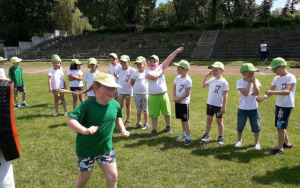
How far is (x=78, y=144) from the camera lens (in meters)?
3.42

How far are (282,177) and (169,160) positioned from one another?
207cm

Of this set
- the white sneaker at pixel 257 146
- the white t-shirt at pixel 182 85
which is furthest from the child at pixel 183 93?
the white sneaker at pixel 257 146

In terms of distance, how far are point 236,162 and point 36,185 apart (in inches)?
147

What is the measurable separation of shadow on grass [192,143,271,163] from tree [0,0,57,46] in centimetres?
4547

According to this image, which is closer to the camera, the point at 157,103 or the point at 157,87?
the point at 157,87

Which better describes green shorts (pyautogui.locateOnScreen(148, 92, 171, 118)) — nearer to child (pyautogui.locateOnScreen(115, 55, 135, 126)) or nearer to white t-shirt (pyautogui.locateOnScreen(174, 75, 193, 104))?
white t-shirt (pyautogui.locateOnScreen(174, 75, 193, 104))

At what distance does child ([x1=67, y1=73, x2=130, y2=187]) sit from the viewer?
3.26 metres

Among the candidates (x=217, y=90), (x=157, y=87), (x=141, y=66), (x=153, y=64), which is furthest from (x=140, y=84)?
(x=217, y=90)

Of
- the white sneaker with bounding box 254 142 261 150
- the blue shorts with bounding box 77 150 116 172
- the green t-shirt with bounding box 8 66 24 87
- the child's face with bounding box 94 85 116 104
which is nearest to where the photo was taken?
the child's face with bounding box 94 85 116 104

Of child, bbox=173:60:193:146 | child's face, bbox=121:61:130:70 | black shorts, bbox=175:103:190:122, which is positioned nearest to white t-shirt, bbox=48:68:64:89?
child's face, bbox=121:61:130:70

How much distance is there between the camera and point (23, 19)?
45.1 m

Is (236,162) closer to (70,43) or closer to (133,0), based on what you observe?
(70,43)

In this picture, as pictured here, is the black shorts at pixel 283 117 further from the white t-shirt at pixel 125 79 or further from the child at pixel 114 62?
the child at pixel 114 62

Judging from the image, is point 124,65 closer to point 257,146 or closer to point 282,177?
point 257,146
